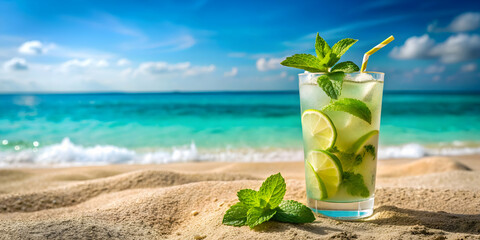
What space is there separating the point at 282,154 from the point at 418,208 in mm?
5503

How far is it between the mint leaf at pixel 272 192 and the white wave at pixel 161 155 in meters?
5.39

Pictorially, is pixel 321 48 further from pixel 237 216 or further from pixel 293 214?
pixel 237 216

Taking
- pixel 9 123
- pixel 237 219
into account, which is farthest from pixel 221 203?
pixel 9 123

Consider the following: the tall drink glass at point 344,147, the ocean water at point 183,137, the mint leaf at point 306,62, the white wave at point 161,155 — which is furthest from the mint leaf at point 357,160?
the ocean water at point 183,137

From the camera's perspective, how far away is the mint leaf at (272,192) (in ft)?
6.57

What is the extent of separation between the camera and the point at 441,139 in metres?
10.3

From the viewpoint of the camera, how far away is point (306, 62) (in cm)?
212

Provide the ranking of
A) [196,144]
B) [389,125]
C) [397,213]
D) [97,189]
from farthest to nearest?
[389,125] < [196,144] < [97,189] < [397,213]

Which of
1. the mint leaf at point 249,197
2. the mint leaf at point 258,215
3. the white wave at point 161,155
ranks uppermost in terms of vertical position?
the mint leaf at point 249,197

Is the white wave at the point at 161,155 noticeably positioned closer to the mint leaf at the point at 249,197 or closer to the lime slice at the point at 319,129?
the lime slice at the point at 319,129

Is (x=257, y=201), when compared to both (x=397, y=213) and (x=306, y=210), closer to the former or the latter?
(x=306, y=210)

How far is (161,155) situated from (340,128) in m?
6.59

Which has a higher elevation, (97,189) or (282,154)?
(97,189)

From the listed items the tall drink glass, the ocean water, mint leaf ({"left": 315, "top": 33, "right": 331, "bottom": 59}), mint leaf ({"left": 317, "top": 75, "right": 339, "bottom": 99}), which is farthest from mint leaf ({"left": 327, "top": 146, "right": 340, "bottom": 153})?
the ocean water
